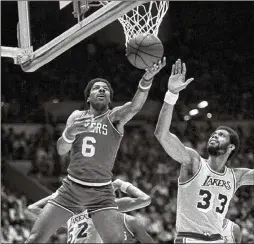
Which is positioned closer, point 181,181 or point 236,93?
point 181,181

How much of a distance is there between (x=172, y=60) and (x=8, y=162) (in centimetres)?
442

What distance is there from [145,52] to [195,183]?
1252 mm

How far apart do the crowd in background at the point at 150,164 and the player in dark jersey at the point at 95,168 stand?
727cm

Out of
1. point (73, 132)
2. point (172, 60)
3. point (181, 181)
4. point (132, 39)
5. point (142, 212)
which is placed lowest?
point (142, 212)

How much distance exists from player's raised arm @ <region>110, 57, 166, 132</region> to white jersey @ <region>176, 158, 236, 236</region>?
0.75 metres

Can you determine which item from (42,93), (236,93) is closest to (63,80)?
(42,93)

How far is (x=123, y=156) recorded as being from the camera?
1495 cm

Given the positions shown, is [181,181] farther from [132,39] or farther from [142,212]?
[142,212]

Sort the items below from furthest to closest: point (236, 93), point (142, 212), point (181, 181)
→ 1. point (236, 93)
2. point (142, 212)
3. point (181, 181)

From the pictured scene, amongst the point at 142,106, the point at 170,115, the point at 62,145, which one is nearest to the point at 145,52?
the point at 170,115

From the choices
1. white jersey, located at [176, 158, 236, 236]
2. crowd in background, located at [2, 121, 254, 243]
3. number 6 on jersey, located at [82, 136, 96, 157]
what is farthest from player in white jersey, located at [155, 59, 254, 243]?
crowd in background, located at [2, 121, 254, 243]

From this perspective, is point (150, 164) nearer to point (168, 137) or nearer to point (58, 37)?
point (58, 37)

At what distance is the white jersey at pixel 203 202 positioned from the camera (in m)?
5.97

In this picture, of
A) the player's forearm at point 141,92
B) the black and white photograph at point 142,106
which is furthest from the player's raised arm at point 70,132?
the black and white photograph at point 142,106
